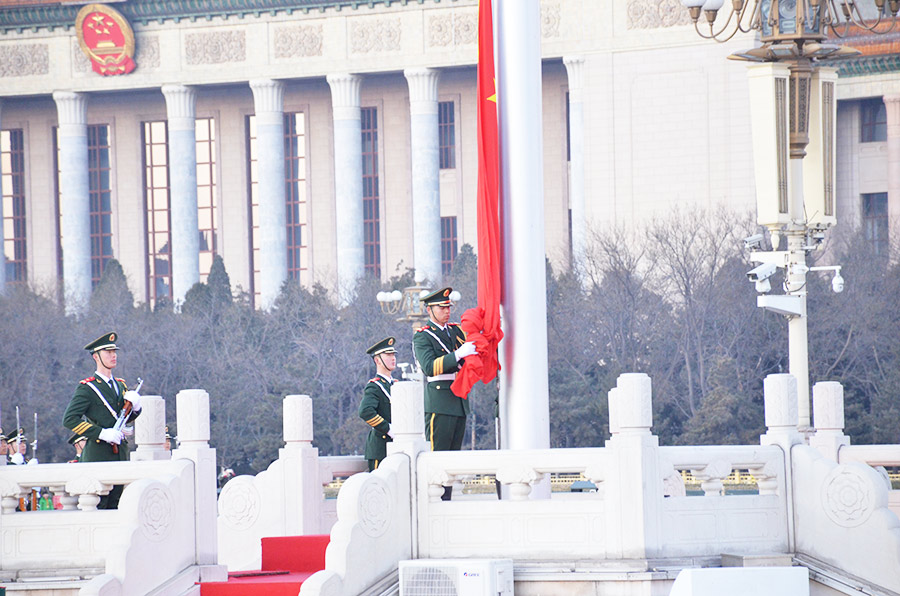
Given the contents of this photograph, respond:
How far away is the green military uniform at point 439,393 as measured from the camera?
11.3 m

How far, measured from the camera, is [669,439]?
115 ft

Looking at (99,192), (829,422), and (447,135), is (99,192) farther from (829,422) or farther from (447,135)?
(829,422)

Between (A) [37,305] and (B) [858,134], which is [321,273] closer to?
(A) [37,305]

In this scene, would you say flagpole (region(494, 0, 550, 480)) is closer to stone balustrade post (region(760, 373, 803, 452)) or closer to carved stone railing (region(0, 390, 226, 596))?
stone balustrade post (region(760, 373, 803, 452))

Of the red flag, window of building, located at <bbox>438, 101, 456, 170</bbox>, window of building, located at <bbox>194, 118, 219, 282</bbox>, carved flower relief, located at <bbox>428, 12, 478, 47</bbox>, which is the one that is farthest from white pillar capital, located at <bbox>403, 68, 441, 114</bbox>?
the red flag

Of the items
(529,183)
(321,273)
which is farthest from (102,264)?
(529,183)

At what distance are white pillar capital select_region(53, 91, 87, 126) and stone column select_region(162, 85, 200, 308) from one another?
2.94 meters

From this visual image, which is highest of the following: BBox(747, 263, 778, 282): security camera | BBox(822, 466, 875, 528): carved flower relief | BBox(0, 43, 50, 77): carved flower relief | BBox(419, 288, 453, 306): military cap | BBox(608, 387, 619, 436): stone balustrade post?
BBox(0, 43, 50, 77): carved flower relief

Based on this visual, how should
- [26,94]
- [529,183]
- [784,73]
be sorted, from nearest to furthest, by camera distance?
1. [529,183]
2. [784,73]
3. [26,94]

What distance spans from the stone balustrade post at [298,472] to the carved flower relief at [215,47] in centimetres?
4017

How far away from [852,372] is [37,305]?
21.5 meters

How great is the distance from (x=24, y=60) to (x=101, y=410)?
4360 cm

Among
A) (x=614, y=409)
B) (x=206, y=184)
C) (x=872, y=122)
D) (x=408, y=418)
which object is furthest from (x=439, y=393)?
(x=206, y=184)

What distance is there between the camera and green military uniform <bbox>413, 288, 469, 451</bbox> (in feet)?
37.0
